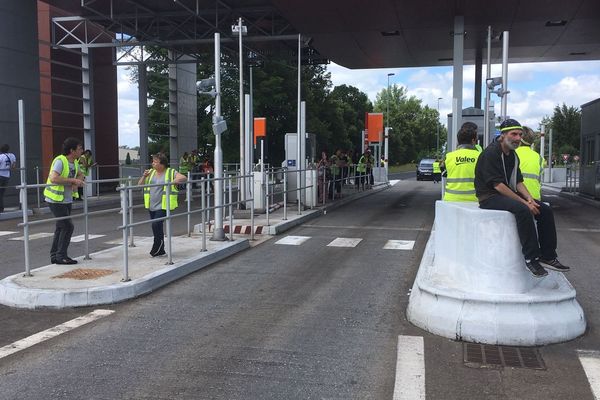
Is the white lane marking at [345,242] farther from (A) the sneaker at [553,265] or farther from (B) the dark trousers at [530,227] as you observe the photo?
(A) the sneaker at [553,265]

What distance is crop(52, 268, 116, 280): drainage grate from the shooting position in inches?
285

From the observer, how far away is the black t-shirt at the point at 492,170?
555cm

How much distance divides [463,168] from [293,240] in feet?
18.6

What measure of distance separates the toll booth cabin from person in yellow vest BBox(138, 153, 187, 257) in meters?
17.7

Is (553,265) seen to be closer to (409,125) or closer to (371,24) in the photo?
(371,24)

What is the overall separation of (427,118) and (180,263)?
94.8 m

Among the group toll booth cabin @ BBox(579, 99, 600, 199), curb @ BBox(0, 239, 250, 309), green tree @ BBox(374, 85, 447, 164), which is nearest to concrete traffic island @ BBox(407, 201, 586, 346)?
curb @ BBox(0, 239, 250, 309)

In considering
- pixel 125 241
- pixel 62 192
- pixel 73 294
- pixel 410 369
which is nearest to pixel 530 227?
pixel 410 369

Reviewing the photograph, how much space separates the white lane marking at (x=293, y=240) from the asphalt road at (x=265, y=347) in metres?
2.40

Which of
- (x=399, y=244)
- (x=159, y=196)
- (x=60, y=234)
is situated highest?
(x=159, y=196)

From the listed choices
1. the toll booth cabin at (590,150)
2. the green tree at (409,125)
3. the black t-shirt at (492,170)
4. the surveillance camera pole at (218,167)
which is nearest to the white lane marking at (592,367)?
the black t-shirt at (492,170)

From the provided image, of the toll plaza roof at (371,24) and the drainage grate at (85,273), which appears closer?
the drainage grate at (85,273)

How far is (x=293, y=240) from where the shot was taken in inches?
457

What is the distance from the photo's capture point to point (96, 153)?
25.2 m
